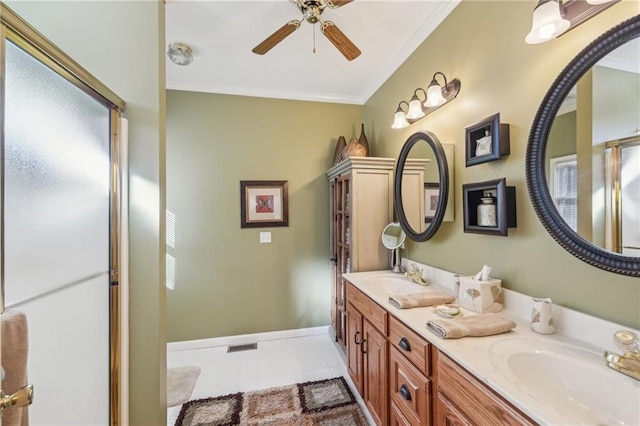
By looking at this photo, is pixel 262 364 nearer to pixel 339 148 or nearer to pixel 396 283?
pixel 396 283

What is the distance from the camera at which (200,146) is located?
8.80 ft

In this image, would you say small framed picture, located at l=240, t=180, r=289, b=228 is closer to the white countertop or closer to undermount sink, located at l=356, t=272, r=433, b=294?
undermount sink, located at l=356, t=272, r=433, b=294

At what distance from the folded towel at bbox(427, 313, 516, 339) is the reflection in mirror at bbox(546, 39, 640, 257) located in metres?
0.44

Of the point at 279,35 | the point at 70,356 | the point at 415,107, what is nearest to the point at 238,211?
the point at 279,35

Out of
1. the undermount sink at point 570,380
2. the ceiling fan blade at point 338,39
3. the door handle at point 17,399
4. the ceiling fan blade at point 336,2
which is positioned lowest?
the undermount sink at point 570,380

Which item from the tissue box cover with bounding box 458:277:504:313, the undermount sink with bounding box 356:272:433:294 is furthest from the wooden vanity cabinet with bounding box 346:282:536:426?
the tissue box cover with bounding box 458:277:504:313

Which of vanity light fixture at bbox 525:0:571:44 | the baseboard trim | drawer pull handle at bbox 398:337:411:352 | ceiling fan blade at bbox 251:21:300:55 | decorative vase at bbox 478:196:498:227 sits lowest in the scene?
the baseboard trim

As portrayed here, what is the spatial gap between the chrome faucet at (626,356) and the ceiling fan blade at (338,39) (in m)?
1.78

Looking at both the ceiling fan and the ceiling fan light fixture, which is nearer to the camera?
the ceiling fan

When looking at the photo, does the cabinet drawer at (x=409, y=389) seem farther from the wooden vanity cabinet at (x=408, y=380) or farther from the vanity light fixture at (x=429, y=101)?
the vanity light fixture at (x=429, y=101)

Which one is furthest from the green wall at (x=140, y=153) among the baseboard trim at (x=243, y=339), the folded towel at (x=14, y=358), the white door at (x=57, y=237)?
the baseboard trim at (x=243, y=339)

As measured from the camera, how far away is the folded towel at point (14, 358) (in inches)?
26.3

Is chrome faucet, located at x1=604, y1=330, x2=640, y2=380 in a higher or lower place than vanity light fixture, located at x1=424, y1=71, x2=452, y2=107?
lower

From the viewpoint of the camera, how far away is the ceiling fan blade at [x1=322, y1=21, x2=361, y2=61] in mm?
1501
